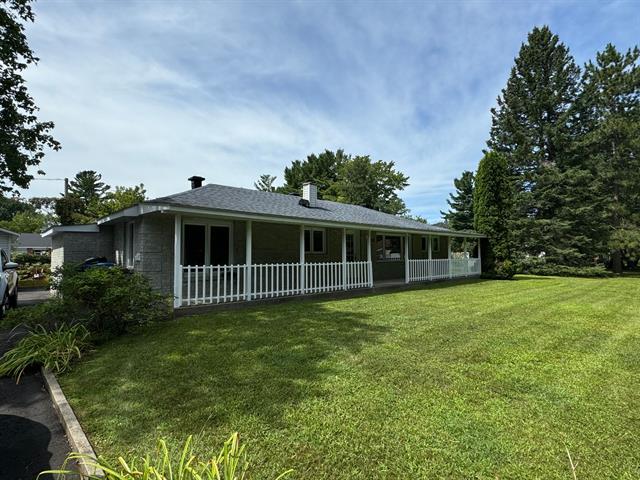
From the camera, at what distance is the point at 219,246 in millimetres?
9969

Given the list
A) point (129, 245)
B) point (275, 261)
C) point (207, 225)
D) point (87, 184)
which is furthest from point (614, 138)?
point (87, 184)

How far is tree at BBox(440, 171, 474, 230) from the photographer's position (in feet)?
111

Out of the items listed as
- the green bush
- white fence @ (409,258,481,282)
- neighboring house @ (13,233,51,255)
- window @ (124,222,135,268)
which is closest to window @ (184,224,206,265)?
window @ (124,222,135,268)

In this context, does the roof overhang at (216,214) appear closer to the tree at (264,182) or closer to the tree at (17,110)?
the tree at (17,110)

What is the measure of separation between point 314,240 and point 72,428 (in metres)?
10.5

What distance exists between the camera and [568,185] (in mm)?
22625

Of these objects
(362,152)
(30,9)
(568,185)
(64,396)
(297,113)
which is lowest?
(64,396)

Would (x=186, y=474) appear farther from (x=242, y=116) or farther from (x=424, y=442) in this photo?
(x=242, y=116)

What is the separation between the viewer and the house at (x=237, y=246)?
820 cm

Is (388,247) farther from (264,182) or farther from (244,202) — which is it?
(264,182)

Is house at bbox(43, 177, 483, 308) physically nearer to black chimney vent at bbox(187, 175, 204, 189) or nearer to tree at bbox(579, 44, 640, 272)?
black chimney vent at bbox(187, 175, 204, 189)

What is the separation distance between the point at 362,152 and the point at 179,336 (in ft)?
111

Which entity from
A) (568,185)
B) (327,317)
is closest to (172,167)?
(327,317)

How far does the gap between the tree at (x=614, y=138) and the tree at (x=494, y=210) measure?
28.6ft
